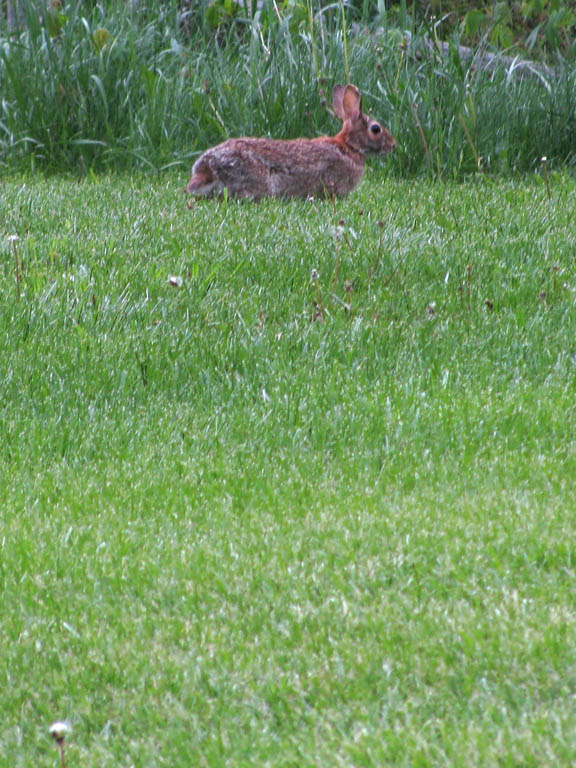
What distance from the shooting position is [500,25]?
29.3ft

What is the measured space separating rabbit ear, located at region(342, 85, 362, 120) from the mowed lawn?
1761 mm

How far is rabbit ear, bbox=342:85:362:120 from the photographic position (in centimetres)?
760

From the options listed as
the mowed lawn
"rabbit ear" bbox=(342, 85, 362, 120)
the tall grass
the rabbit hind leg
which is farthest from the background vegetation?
the tall grass

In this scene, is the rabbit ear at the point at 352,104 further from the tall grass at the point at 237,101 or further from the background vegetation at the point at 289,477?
the tall grass at the point at 237,101

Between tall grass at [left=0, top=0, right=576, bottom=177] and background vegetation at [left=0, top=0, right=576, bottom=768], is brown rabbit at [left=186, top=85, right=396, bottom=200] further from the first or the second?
tall grass at [left=0, top=0, right=576, bottom=177]

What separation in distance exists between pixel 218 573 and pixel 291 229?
3389mm

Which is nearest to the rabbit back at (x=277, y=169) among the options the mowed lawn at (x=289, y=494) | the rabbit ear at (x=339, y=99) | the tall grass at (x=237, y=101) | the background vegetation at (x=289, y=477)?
the background vegetation at (x=289, y=477)

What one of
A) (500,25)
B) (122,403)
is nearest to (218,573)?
(122,403)

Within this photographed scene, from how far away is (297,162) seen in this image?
724cm

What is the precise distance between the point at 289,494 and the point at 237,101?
19.5ft

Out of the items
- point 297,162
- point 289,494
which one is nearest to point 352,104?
point 297,162

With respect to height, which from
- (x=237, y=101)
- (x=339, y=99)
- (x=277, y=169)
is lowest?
(x=237, y=101)

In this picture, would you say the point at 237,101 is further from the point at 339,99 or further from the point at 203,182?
the point at 203,182

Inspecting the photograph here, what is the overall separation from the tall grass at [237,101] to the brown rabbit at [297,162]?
2.54ft
